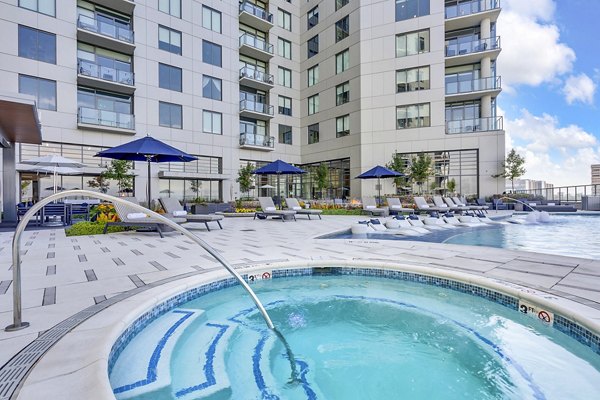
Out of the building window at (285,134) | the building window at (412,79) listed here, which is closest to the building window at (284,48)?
the building window at (285,134)

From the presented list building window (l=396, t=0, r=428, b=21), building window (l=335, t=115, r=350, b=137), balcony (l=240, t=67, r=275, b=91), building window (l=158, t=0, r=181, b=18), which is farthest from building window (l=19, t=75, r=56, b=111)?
building window (l=396, t=0, r=428, b=21)

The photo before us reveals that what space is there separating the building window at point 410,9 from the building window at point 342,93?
5.46 metres

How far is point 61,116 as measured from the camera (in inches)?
643

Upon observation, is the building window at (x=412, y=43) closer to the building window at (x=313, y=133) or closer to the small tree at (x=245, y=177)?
the building window at (x=313, y=133)

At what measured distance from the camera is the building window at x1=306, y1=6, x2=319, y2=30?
26.0 meters

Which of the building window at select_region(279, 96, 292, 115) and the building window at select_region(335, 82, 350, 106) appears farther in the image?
the building window at select_region(279, 96, 292, 115)

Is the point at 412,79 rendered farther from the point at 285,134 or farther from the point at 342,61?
the point at 285,134

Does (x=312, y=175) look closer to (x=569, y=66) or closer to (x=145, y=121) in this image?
(x=145, y=121)

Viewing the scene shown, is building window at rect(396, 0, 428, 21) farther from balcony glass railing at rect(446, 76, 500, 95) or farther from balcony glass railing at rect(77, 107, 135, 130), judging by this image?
balcony glass railing at rect(77, 107, 135, 130)

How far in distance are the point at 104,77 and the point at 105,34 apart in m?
2.38

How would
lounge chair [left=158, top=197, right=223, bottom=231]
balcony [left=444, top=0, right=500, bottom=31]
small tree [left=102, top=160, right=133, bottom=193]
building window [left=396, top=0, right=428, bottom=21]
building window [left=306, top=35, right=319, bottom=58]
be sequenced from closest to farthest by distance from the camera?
lounge chair [left=158, top=197, right=223, bottom=231] < small tree [left=102, top=160, right=133, bottom=193] < balcony [left=444, top=0, right=500, bottom=31] < building window [left=396, top=0, right=428, bottom=21] < building window [left=306, top=35, right=319, bottom=58]

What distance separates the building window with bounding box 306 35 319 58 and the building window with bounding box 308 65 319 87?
120 centimetres

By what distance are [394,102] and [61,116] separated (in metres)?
20.0

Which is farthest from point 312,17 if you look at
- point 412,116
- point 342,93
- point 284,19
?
point 412,116
